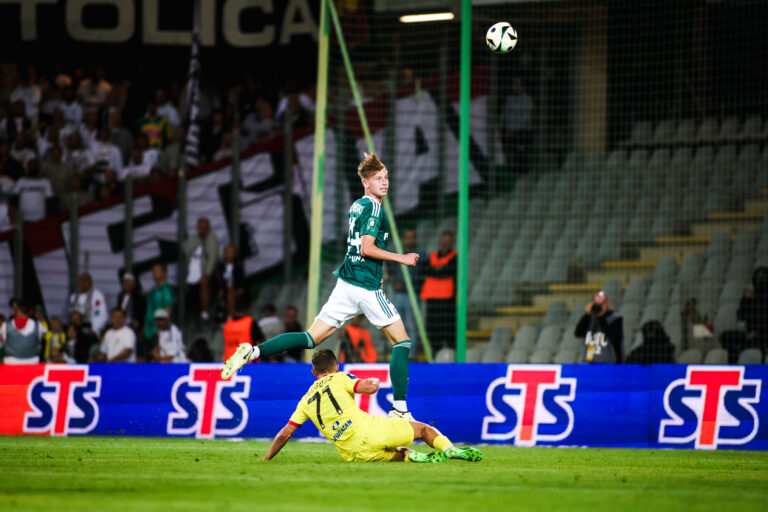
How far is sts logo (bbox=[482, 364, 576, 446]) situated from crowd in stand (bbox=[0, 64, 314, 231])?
908 centimetres

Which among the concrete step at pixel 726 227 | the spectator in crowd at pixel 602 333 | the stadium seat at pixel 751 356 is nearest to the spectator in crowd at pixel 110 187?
the spectator in crowd at pixel 602 333

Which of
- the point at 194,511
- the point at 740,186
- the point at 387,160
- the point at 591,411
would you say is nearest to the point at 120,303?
the point at 387,160

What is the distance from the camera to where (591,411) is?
44.0 ft

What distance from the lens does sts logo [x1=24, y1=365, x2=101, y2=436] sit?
47.7 ft

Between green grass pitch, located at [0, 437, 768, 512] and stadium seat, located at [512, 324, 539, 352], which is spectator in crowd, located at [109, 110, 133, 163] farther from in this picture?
green grass pitch, located at [0, 437, 768, 512]

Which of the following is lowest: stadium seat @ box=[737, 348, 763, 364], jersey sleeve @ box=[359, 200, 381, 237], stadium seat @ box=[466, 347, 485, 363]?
stadium seat @ box=[466, 347, 485, 363]

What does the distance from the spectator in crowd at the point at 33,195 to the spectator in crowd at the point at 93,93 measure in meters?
1.99

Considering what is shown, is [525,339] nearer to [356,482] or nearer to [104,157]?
[104,157]

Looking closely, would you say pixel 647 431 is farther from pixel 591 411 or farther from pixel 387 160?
pixel 387 160

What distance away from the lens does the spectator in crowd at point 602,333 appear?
1466cm

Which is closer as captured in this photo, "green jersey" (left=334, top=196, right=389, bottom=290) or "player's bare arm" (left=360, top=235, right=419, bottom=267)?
"player's bare arm" (left=360, top=235, right=419, bottom=267)

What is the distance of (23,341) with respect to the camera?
17.0 m

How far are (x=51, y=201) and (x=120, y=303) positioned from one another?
11.2 ft

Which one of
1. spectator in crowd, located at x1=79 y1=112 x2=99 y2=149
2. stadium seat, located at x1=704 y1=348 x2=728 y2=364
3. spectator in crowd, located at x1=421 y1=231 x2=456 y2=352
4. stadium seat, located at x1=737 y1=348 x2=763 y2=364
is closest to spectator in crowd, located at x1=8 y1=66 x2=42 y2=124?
spectator in crowd, located at x1=79 y1=112 x2=99 y2=149
